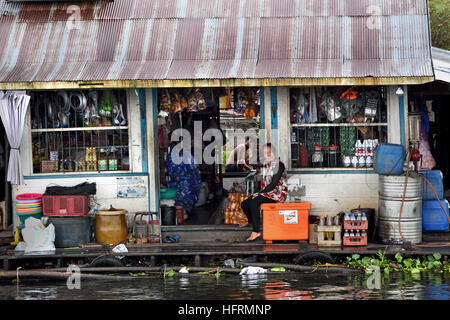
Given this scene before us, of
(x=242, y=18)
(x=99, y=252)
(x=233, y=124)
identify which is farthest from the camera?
(x=233, y=124)

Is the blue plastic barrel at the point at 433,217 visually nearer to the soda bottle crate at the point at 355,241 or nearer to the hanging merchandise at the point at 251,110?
the soda bottle crate at the point at 355,241

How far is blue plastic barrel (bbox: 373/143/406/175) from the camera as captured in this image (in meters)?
14.2

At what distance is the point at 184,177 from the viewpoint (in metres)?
16.9

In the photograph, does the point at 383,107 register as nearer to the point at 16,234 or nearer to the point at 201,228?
the point at 201,228

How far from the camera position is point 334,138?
1514 centimetres

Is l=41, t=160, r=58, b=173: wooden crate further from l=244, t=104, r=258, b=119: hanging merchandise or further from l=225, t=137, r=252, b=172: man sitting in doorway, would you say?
l=225, t=137, r=252, b=172: man sitting in doorway

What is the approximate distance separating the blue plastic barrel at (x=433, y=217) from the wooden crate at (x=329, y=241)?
1742 millimetres

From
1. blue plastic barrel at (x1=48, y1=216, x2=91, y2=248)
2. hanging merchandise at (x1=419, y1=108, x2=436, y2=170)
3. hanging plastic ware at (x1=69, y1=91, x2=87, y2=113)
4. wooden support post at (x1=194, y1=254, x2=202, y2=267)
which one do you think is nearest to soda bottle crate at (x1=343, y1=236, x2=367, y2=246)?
wooden support post at (x1=194, y1=254, x2=202, y2=267)

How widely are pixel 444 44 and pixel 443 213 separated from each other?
7.47 m

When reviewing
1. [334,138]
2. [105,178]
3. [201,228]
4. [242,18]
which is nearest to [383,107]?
[334,138]

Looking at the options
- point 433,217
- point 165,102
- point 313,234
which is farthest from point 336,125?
point 165,102

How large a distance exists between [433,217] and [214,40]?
16.8 ft

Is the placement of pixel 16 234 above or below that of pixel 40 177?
below

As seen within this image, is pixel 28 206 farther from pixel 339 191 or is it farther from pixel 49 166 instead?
pixel 339 191
